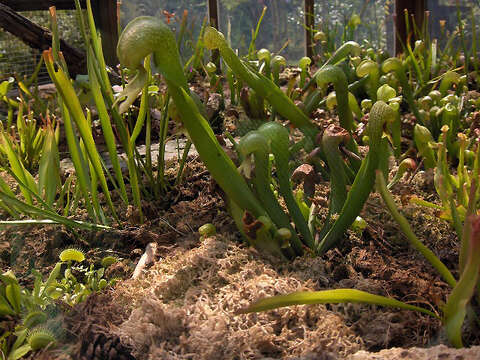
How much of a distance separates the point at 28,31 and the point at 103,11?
0.80 meters

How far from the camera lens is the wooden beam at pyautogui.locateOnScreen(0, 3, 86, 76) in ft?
7.89

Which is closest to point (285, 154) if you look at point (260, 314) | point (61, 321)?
point (260, 314)

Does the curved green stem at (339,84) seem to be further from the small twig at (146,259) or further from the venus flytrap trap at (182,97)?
the small twig at (146,259)

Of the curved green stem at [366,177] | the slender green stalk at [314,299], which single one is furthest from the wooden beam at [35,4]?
the slender green stalk at [314,299]

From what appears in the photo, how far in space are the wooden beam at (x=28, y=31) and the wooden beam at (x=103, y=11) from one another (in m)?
0.51

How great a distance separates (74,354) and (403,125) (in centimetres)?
161

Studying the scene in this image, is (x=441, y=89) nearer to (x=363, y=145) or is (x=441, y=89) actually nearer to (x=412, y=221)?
(x=363, y=145)

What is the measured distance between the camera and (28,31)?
248 centimetres

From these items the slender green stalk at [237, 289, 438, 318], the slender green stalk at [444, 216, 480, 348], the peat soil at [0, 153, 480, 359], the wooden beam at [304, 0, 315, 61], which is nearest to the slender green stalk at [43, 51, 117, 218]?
the peat soil at [0, 153, 480, 359]

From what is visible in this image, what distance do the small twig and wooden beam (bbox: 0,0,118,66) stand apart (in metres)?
2.08

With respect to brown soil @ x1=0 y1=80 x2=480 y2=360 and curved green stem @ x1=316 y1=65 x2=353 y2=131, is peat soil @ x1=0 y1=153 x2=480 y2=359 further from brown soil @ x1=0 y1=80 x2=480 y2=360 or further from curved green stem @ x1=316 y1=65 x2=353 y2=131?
curved green stem @ x1=316 y1=65 x2=353 y2=131

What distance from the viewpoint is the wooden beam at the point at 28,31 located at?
2406 millimetres

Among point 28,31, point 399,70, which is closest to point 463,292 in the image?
point 399,70

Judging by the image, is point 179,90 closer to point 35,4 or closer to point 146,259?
point 146,259
